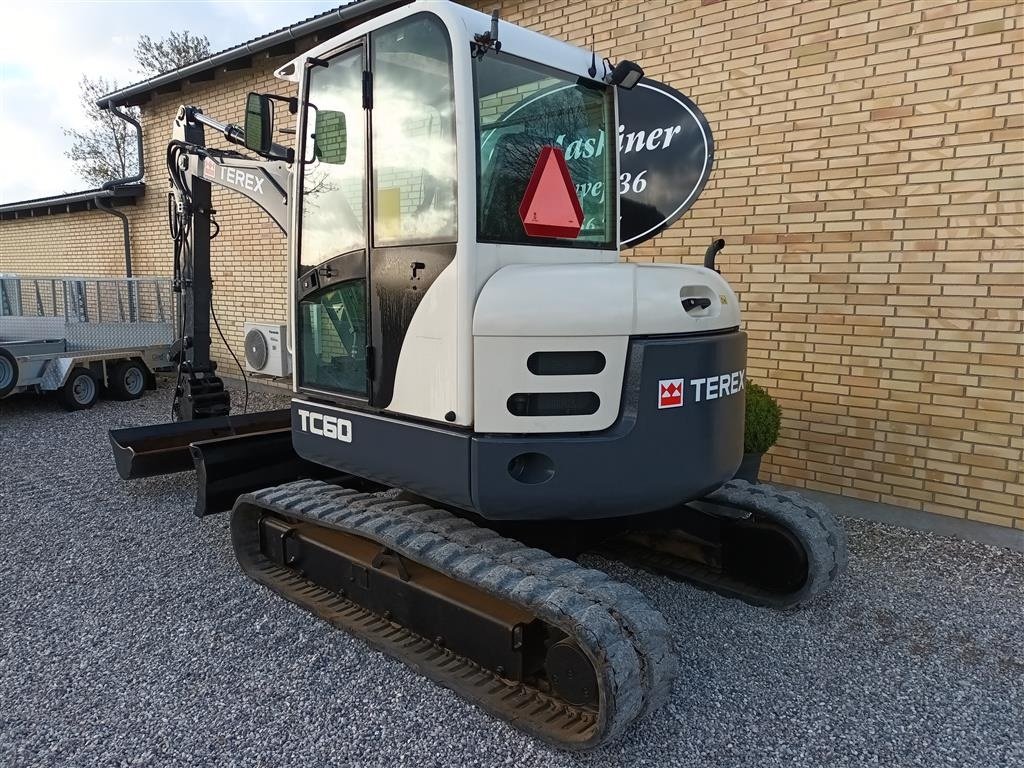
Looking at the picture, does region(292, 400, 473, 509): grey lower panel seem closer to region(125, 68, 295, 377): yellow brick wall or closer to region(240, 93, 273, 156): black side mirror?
region(240, 93, 273, 156): black side mirror

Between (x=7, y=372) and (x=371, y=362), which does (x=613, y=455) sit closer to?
(x=371, y=362)

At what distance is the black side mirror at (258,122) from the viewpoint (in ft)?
11.4

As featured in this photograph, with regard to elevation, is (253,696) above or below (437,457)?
below

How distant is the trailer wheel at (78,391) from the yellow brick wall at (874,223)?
7154 mm

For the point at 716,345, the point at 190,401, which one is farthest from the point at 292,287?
the point at 190,401

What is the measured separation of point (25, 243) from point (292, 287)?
15.0 metres

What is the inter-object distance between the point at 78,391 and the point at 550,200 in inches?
306

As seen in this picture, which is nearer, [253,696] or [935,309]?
[253,696]

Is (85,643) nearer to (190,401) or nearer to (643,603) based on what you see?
(643,603)

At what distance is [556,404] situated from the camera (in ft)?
9.18

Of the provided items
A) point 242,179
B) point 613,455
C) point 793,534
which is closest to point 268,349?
point 242,179

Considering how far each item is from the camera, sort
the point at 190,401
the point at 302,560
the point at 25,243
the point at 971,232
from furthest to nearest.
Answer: the point at 25,243 → the point at 190,401 → the point at 971,232 → the point at 302,560

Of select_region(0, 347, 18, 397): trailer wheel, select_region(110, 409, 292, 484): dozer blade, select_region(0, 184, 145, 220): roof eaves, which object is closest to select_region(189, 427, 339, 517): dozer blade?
select_region(110, 409, 292, 484): dozer blade

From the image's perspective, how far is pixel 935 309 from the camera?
4.70 metres
